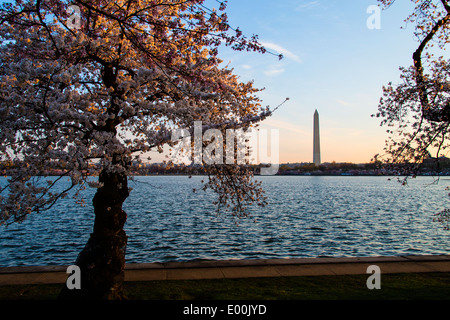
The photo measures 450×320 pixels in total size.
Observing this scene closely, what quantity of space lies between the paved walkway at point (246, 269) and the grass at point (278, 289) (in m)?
0.55

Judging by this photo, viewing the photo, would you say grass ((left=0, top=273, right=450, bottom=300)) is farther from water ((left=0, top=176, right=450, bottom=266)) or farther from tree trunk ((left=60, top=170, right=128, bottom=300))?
water ((left=0, top=176, right=450, bottom=266))

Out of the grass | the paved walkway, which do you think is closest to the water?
the paved walkway

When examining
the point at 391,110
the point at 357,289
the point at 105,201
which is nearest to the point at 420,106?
the point at 391,110

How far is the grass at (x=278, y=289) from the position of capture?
30.3 ft

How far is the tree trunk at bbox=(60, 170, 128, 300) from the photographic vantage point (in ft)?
28.3

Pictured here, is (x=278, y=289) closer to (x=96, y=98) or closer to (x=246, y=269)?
(x=246, y=269)

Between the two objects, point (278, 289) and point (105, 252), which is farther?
point (278, 289)

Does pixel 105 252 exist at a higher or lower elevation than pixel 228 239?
higher

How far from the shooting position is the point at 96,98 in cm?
998

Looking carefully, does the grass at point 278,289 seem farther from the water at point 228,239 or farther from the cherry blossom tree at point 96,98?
the water at point 228,239

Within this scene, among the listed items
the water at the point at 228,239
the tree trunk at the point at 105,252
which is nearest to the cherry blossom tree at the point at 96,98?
the tree trunk at the point at 105,252

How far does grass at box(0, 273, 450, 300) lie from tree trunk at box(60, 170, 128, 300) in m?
0.80

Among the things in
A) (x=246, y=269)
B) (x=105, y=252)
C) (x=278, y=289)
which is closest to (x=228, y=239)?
(x=246, y=269)

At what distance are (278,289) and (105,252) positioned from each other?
4.49 metres
